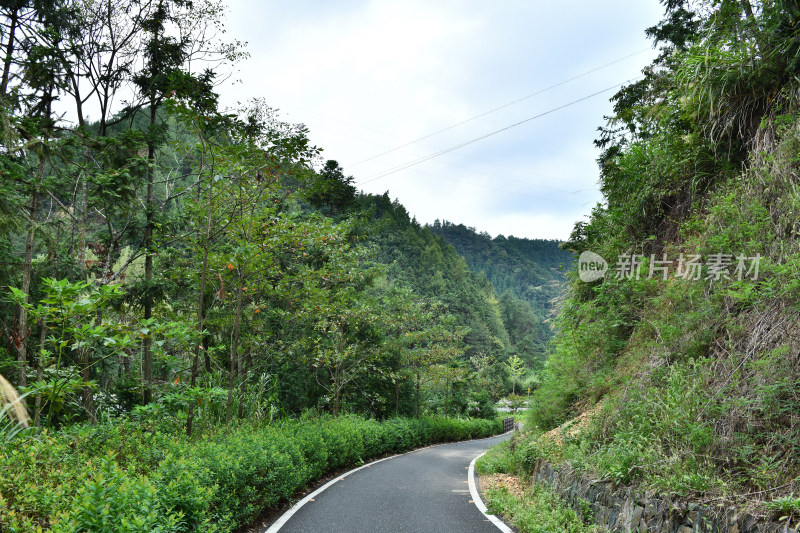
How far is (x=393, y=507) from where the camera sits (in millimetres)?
6805

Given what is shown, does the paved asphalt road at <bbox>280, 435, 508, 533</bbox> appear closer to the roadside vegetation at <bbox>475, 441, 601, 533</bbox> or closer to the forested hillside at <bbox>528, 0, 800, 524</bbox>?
the roadside vegetation at <bbox>475, 441, 601, 533</bbox>

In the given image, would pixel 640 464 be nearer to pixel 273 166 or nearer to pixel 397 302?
pixel 273 166

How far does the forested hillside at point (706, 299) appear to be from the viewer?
13.4 feet

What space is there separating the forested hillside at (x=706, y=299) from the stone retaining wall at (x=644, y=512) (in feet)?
0.41

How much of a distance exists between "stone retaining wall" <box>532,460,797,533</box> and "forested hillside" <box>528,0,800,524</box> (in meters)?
0.12

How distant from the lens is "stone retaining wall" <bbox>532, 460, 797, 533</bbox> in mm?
3449

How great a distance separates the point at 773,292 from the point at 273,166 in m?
6.72

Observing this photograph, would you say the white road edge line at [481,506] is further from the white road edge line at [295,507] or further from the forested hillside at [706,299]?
the white road edge line at [295,507]

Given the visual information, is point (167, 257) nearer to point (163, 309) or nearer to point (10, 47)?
point (163, 309)

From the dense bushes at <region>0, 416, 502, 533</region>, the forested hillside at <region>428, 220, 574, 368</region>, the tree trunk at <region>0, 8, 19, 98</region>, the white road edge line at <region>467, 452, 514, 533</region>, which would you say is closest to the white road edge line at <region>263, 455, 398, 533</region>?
the dense bushes at <region>0, 416, 502, 533</region>

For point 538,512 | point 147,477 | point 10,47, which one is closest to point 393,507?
point 538,512

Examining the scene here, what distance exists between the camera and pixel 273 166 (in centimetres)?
709

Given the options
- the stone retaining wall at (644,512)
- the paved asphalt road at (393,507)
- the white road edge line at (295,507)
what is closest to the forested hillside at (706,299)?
the stone retaining wall at (644,512)

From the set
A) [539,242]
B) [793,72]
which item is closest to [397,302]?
[793,72]
